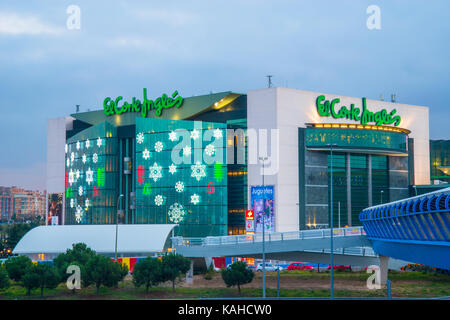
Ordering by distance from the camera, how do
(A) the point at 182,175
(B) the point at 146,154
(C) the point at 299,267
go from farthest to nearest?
(B) the point at 146,154 → (A) the point at 182,175 → (C) the point at 299,267

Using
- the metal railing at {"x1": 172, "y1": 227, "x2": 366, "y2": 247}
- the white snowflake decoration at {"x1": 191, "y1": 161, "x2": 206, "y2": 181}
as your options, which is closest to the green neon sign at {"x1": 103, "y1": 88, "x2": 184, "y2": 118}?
the white snowflake decoration at {"x1": 191, "y1": 161, "x2": 206, "y2": 181}

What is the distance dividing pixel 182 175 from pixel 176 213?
5.99 m

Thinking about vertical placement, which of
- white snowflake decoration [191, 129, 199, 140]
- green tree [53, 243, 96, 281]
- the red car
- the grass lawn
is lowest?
the red car

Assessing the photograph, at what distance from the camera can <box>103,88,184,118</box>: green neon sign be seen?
10244 centimetres

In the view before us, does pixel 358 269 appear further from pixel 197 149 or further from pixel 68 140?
pixel 68 140

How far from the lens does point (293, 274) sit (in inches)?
2992

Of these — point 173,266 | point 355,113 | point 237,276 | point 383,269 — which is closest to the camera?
point 237,276

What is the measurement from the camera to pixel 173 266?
5869 cm

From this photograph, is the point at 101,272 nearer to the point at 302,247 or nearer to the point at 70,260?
the point at 70,260

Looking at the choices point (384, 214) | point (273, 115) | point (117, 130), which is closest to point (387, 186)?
point (273, 115)

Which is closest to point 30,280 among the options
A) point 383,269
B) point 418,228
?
point 418,228

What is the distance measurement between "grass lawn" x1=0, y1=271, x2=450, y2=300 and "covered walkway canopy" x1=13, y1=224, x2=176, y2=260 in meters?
11.0

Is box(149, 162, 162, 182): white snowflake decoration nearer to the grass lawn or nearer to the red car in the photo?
the red car

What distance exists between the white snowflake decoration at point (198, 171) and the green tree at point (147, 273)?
3954cm
